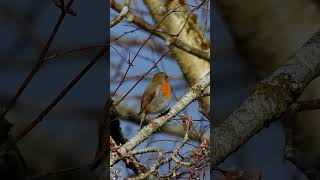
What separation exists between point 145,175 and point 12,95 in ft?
1.24

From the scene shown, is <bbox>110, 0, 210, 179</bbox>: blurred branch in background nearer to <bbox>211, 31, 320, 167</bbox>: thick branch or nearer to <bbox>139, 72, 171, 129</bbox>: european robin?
<bbox>139, 72, 171, 129</bbox>: european robin

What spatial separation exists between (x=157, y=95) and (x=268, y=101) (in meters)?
0.64

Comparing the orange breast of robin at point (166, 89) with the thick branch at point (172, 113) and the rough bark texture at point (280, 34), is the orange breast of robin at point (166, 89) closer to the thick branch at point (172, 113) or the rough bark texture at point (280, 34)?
the thick branch at point (172, 113)

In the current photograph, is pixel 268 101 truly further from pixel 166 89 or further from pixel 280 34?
pixel 166 89

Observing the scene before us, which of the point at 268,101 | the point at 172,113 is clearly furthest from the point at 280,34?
the point at 172,113

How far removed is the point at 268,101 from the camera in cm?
53

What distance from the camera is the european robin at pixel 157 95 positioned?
3.76ft

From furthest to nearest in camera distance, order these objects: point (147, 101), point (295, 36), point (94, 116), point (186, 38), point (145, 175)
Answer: point (186, 38), point (147, 101), point (145, 175), point (94, 116), point (295, 36)

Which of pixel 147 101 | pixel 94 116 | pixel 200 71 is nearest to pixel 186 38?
pixel 200 71

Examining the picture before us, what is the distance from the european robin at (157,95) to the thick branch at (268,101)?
0.58 metres

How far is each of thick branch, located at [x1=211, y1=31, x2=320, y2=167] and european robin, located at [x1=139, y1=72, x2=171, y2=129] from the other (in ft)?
1.90

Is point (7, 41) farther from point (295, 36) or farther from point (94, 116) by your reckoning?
point (295, 36)

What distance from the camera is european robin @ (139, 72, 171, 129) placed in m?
1.15

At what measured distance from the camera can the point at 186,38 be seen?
172cm
